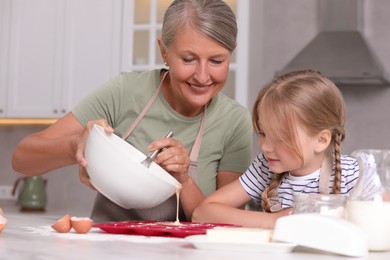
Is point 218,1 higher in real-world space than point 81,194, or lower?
higher

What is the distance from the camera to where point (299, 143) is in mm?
1618

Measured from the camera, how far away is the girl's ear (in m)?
1.63

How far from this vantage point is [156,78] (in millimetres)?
2023

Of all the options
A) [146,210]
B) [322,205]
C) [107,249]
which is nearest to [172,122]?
[146,210]

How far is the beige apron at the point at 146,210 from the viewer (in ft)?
5.84

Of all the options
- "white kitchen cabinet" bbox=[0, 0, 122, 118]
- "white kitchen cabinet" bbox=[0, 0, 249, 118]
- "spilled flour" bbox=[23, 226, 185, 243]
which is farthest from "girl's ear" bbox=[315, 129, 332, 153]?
"white kitchen cabinet" bbox=[0, 0, 122, 118]

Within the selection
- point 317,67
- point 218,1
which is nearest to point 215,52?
point 218,1

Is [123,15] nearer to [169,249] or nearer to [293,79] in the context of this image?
[293,79]

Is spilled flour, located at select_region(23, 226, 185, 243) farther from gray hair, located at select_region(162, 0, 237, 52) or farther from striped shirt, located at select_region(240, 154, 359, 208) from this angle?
gray hair, located at select_region(162, 0, 237, 52)

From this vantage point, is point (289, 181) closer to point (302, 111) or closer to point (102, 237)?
point (302, 111)

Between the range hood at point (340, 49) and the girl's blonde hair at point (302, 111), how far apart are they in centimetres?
236

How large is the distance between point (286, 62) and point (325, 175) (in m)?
2.72

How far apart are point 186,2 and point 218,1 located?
3.2 inches

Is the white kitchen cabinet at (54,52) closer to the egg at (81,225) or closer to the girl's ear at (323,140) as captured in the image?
the girl's ear at (323,140)
